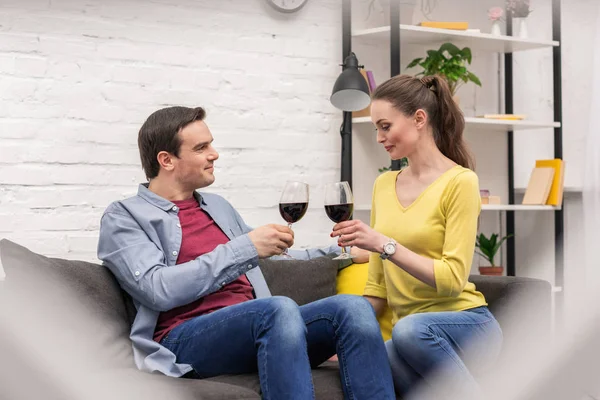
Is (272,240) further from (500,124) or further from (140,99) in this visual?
(500,124)

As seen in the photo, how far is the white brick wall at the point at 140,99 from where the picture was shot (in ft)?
8.51

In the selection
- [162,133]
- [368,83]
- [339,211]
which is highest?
[368,83]

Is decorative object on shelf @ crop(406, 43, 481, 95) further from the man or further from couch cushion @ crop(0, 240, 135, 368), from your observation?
couch cushion @ crop(0, 240, 135, 368)

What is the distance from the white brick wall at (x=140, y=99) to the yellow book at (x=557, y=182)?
1.09m

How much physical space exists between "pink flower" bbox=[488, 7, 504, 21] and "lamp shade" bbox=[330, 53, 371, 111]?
0.96m

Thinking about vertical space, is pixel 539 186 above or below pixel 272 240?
above

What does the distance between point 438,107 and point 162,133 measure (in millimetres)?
738

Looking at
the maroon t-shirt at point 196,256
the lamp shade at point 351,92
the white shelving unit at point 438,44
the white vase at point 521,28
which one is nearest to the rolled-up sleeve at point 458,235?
the maroon t-shirt at point 196,256

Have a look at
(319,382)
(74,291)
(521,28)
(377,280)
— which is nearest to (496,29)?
(521,28)

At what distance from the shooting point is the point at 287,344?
1.61m

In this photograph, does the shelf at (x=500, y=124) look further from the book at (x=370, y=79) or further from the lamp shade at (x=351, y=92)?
the lamp shade at (x=351, y=92)

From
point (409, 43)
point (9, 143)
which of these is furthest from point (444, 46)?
point (9, 143)

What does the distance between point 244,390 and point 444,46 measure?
2.10 m

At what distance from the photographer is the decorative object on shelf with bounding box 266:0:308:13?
312 centimetres
